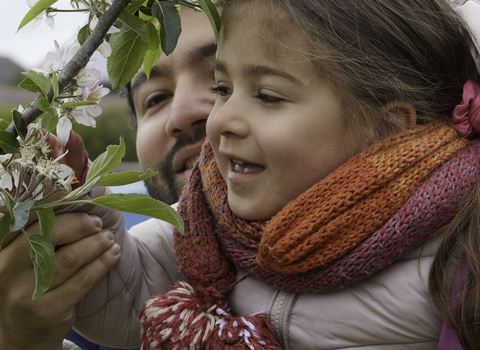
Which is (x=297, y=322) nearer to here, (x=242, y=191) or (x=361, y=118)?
(x=242, y=191)

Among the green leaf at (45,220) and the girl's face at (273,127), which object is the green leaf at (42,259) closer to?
the green leaf at (45,220)

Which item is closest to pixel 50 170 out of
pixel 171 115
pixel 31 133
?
pixel 31 133

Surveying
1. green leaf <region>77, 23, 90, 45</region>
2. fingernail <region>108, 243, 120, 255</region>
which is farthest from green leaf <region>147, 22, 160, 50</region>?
fingernail <region>108, 243, 120, 255</region>

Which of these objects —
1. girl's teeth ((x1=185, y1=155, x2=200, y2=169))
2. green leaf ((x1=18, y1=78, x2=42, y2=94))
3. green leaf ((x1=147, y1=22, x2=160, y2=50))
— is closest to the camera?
green leaf ((x1=18, y1=78, x2=42, y2=94))

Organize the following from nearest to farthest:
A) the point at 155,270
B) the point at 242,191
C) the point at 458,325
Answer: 1. the point at 458,325
2. the point at 242,191
3. the point at 155,270

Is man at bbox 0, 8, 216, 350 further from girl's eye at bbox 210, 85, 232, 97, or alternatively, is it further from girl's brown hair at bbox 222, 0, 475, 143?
girl's brown hair at bbox 222, 0, 475, 143

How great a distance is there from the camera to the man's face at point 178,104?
1.80m

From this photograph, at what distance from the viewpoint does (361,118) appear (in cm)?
119

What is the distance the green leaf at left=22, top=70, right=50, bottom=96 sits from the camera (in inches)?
28.3

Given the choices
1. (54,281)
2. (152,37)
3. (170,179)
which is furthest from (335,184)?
(170,179)

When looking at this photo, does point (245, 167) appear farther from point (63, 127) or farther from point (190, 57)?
point (190, 57)

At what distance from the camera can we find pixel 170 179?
2012 mm

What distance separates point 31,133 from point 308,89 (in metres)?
0.65

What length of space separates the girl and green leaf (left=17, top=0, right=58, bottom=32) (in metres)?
0.48
